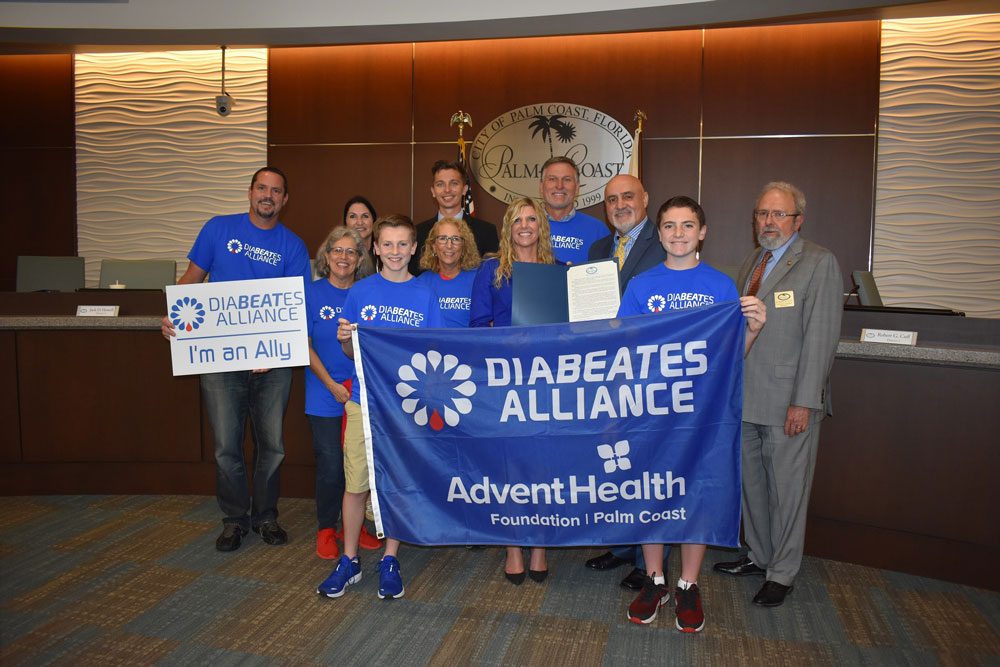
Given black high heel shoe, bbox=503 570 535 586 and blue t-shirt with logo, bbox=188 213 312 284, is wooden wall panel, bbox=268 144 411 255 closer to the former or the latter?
blue t-shirt with logo, bbox=188 213 312 284

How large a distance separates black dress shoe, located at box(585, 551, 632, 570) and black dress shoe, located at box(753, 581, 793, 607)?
612mm

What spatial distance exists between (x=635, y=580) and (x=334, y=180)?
16.4 feet

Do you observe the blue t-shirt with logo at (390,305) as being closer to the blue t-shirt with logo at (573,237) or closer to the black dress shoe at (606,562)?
the blue t-shirt with logo at (573,237)

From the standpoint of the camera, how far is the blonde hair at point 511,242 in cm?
301

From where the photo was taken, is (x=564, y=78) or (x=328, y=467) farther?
(x=564, y=78)

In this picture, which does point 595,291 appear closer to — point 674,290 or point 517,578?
point 674,290

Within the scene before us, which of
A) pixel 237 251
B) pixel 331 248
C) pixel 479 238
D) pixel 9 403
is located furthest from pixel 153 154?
pixel 331 248

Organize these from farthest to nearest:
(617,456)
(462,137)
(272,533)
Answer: (462,137), (272,533), (617,456)

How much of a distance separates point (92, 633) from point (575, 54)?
219 inches

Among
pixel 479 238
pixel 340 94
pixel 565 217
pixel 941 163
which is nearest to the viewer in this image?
A: pixel 565 217

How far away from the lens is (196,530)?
3.71 m

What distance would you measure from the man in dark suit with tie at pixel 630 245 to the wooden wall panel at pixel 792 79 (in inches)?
130

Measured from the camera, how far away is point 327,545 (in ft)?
11.0

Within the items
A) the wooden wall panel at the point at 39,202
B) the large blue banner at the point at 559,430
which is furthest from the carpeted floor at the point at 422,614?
the wooden wall panel at the point at 39,202
